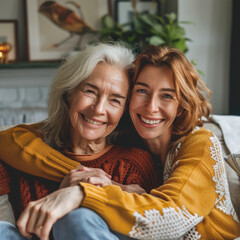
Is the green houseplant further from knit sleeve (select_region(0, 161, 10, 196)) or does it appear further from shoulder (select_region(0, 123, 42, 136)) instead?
knit sleeve (select_region(0, 161, 10, 196))

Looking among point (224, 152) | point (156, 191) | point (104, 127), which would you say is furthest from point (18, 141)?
point (224, 152)

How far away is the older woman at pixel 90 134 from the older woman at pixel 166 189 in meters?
0.09

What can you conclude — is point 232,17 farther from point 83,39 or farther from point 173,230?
point 173,230

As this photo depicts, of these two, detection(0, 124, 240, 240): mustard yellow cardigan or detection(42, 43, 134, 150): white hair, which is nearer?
detection(0, 124, 240, 240): mustard yellow cardigan

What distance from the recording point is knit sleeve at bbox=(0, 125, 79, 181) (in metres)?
1.33

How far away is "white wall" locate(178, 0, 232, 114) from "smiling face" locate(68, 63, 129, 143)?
227 cm

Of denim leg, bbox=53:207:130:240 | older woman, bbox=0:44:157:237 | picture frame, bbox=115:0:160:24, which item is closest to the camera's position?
denim leg, bbox=53:207:130:240

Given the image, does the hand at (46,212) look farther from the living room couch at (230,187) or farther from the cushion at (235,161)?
the cushion at (235,161)

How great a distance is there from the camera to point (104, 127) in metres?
1.43

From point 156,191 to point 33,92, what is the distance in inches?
115

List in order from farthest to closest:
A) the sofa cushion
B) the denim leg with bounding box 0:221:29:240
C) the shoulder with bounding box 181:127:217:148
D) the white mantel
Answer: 1. the white mantel
2. the sofa cushion
3. the shoulder with bounding box 181:127:217:148
4. the denim leg with bounding box 0:221:29:240

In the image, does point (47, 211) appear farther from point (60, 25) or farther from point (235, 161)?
point (60, 25)

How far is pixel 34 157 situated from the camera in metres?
1.35

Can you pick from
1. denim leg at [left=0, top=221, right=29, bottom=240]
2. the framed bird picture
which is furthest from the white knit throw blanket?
the framed bird picture
